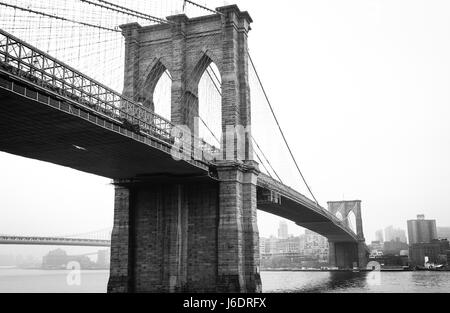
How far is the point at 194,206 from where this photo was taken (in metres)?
39.9

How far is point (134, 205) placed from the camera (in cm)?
4122

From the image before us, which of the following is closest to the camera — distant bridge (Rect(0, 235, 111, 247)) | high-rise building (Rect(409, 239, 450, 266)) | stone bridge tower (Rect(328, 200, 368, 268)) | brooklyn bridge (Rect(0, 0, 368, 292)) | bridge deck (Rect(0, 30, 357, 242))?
bridge deck (Rect(0, 30, 357, 242))

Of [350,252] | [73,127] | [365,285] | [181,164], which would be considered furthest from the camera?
[350,252]

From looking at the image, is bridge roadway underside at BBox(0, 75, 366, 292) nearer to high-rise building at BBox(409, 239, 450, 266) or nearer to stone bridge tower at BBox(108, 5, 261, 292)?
stone bridge tower at BBox(108, 5, 261, 292)

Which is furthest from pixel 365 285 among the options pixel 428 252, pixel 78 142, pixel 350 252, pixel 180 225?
pixel 428 252

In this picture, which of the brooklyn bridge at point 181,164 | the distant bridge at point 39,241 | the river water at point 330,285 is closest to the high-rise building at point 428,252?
the river water at point 330,285

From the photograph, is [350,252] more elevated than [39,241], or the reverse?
[39,241]

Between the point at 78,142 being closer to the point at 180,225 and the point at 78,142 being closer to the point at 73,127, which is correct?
the point at 73,127

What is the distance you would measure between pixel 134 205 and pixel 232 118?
10557 millimetres

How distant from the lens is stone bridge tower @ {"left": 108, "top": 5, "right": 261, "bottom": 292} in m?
38.4

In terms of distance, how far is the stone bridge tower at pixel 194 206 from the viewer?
1512 inches

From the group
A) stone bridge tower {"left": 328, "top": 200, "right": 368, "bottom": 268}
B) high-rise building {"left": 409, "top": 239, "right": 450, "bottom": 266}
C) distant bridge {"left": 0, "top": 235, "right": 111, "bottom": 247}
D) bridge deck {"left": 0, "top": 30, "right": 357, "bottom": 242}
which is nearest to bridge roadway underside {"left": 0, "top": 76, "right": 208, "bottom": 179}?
bridge deck {"left": 0, "top": 30, "right": 357, "bottom": 242}

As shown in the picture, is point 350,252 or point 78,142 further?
point 350,252
